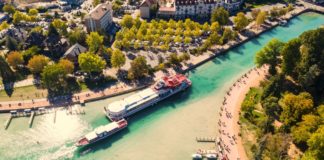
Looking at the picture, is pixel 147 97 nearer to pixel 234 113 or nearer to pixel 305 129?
pixel 234 113

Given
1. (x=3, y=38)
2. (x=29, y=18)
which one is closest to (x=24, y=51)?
(x=3, y=38)

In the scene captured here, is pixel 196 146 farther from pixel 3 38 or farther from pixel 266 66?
pixel 3 38

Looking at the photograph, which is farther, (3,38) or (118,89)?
(3,38)

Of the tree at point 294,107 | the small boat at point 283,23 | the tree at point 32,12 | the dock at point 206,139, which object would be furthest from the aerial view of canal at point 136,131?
the tree at point 32,12

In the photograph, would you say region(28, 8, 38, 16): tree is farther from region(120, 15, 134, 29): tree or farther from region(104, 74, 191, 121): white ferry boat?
region(104, 74, 191, 121): white ferry boat

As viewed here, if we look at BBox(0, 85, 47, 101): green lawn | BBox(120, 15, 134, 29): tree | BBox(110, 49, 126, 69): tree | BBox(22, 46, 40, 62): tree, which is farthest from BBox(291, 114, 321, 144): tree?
BBox(22, 46, 40, 62): tree

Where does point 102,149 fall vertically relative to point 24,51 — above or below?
below

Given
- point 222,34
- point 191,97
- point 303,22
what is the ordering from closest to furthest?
point 191,97, point 222,34, point 303,22
